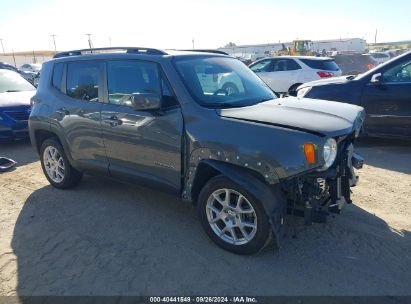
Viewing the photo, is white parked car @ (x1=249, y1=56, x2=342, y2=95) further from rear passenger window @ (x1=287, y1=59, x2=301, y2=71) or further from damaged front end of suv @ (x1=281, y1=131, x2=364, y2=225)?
damaged front end of suv @ (x1=281, y1=131, x2=364, y2=225)

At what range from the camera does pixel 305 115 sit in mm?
3367

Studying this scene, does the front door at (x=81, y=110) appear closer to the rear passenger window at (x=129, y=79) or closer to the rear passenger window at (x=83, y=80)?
the rear passenger window at (x=83, y=80)

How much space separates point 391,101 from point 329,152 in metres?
4.06

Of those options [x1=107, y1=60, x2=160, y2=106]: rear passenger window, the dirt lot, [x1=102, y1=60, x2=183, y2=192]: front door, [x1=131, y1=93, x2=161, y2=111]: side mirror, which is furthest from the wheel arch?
[x1=131, y1=93, x2=161, y2=111]: side mirror

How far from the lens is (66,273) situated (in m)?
3.18

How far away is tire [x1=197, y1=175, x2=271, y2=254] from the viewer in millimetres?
3143

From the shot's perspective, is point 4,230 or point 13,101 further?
point 13,101

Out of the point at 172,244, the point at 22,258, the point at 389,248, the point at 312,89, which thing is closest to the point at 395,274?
the point at 389,248

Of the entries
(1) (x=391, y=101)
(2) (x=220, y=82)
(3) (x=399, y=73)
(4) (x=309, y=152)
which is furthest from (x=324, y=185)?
(3) (x=399, y=73)

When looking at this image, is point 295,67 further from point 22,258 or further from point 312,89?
point 22,258

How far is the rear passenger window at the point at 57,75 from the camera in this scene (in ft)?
16.0

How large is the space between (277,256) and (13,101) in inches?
276

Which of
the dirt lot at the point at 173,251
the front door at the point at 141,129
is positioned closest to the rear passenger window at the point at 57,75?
the front door at the point at 141,129

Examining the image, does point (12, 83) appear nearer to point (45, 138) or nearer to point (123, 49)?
point (45, 138)
